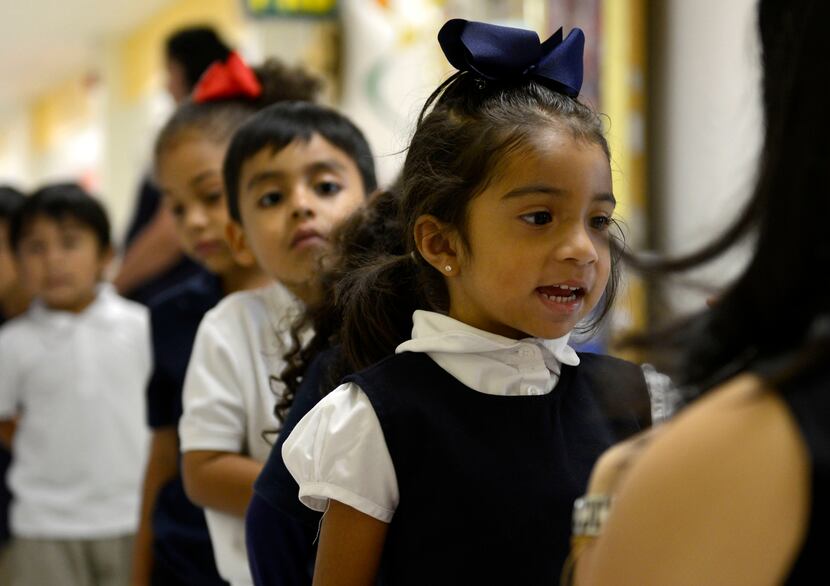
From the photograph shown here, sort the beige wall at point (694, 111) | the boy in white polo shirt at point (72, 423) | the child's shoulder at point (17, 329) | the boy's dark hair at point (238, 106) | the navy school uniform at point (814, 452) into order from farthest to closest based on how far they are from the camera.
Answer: the beige wall at point (694, 111)
the child's shoulder at point (17, 329)
the boy in white polo shirt at point (72, 423)
the boy's dark hair at point (238, 106)
the navy school uniform at point (814, 452)

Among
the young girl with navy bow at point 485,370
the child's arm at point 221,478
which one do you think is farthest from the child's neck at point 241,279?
the young girl with navy bow at point 485,370

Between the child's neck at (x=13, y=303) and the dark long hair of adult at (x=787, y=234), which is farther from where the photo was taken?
the child's neck at (x=13, y=303)

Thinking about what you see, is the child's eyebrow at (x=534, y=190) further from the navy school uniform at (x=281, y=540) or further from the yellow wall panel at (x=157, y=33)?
the yellow wall panel at (x=157, y=33)

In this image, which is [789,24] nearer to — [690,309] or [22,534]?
[690,309]

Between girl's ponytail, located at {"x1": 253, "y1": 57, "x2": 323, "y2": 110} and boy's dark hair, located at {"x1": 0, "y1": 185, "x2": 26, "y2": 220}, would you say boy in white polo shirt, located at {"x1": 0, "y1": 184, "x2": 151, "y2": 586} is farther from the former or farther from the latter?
girl's ponytail, located at {"x1": 253, "y1": 57, "x2": 323, "y2": 110}

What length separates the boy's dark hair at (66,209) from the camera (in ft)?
8.89

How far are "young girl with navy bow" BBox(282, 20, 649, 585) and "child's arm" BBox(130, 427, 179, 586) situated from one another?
73cm

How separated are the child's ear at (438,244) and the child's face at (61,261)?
1725mm

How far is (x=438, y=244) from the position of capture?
43.8 inches

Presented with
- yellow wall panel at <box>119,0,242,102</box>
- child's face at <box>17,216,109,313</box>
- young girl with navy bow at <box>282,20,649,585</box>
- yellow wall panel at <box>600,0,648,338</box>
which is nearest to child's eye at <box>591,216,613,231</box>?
young girl with navy bow at <box>282,20,649,585</box>

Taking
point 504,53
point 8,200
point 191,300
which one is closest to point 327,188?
point 191,300

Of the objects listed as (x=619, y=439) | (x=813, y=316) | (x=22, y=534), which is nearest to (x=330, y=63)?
(x=22, y=534)

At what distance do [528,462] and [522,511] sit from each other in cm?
4

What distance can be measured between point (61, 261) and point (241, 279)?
1.04 metres
